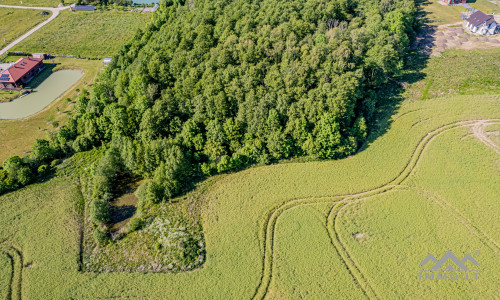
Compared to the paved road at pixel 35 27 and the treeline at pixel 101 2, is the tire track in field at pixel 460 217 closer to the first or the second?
the paved road at pixel 35 27

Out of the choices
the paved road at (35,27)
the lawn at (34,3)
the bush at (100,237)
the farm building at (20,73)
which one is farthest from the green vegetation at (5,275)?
the lawn at (34,3)

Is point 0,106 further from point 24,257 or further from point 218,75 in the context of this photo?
point 218,75

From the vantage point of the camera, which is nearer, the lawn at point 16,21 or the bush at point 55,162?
the bush at point 55,162

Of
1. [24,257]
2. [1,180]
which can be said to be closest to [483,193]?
[24,257]

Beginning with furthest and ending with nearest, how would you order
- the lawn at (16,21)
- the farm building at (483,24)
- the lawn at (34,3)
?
the lawn at (34,3)
the lawn at (16,21)
the farm building at (483,24)

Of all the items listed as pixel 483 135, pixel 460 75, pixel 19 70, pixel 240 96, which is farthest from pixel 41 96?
pixel 460 75

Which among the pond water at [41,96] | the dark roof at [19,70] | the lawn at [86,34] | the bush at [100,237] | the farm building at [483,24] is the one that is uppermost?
the farm building at [483,24]

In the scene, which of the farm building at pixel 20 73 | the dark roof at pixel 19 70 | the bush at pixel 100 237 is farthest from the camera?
the farm building at pixel 20 73

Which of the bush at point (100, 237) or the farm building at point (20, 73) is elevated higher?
the farm building at point (20, 73)
